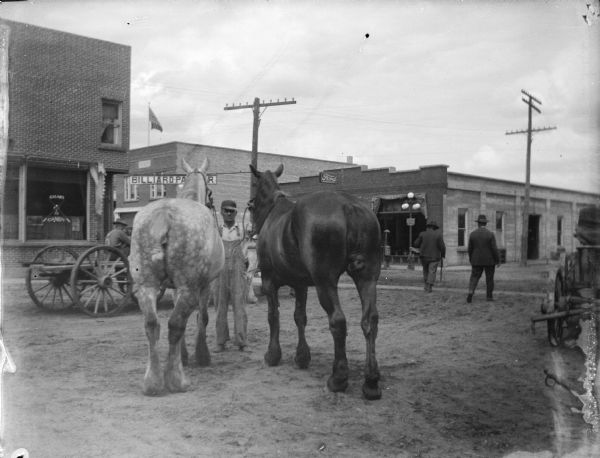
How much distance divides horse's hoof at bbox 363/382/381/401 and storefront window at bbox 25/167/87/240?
11.5 meters

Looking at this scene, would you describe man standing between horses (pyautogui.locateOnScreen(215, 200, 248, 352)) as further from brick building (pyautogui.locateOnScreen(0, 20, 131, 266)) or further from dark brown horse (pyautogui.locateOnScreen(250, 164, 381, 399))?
brick building (pyautogui.locateOnScreen(0, 20, 131, 266))

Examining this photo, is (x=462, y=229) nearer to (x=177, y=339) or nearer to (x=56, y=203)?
(x=56, y=203)

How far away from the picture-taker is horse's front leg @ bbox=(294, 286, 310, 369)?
6.38 m

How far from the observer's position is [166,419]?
438cm

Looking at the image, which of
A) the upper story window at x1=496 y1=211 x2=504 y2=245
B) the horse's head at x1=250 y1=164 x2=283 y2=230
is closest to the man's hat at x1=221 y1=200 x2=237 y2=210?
the horse's head at x1=250 y1=164 x2=283 y2=230

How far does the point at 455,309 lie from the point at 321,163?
27.5 meters

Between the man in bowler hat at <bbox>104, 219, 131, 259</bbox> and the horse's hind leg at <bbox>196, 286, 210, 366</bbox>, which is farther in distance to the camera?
the man in bowler hat at <bbox>104, 219, 131, 259</bbox>

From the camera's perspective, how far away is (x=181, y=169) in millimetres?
15336

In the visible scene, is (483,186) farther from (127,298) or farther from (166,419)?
(166,419)

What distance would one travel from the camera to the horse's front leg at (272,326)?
6.54m

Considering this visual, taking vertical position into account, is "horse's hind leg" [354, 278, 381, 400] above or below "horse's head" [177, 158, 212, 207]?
below

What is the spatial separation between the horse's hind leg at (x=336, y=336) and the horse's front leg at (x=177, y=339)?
54.2 inches

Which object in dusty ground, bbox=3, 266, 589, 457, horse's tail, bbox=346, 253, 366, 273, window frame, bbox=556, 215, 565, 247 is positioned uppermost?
window frame, bbox=556, 215, 565, 247

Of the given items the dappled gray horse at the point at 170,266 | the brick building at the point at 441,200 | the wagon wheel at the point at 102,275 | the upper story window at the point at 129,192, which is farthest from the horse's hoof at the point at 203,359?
the brick building at the point at 441,200
